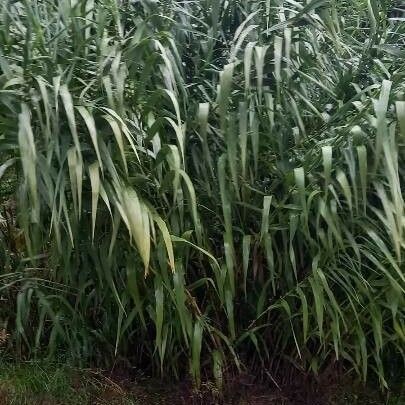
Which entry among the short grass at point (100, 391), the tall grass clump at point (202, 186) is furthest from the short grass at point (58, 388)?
the tall grass clump at point (202, 186)

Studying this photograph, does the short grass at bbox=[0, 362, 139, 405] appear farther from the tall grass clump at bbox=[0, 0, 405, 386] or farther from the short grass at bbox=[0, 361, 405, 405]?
the tall grass clump at bbox=[0, 0, 405, 386]

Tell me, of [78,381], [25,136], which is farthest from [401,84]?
[78,381]

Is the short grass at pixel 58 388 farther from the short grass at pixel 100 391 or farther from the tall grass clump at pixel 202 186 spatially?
the tall grass clump at pixel 202 186

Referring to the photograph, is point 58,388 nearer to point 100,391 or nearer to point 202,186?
point 100,391

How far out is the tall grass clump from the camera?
2.31 metres

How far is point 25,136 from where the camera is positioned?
2.13 meters

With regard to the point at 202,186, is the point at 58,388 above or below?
below

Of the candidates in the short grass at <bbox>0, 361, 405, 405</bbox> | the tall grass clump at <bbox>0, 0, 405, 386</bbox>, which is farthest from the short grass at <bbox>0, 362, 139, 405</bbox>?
the tall grass clump at <bbox>0, 0, 405, 386</bbox>

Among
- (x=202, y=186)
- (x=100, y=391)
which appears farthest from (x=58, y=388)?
(x=202, y=186)

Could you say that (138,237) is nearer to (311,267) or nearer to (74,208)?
(74,208)

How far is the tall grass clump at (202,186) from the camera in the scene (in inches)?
91.1

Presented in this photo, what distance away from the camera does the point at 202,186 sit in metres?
2.67

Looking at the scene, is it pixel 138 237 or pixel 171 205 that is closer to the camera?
pixel 138 237

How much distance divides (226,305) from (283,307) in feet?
0.76
